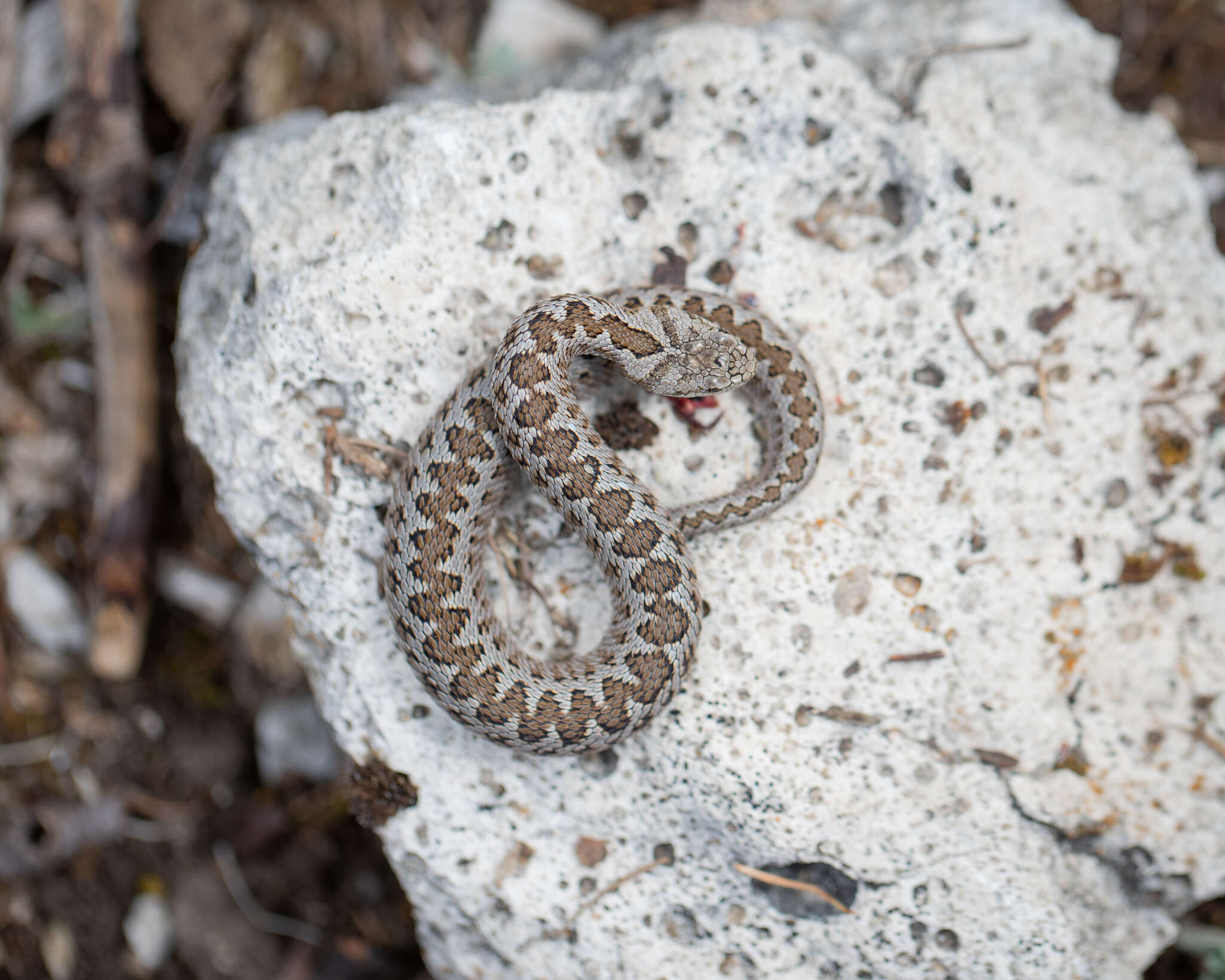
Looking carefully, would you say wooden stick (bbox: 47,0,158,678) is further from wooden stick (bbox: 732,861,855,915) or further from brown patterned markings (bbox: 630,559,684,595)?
wooden stick (bbox: 732,861,855,915)

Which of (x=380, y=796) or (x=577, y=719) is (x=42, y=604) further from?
(x=577, y=719)

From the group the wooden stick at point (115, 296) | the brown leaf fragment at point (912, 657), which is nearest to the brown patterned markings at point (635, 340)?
the brown leaf fragment at point (912, 657)

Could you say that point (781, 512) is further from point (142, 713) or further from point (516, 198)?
point (142, 713)

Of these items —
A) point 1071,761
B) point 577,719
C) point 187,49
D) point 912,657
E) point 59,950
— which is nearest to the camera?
point 577,719

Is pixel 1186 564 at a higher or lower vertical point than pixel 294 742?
higher

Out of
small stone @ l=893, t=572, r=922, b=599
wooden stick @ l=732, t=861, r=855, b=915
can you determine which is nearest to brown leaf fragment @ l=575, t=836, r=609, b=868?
wooden stick @ l=732, t=861, r=855, b=915

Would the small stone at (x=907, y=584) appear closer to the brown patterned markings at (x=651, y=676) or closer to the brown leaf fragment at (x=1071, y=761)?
the brown leaf fragment at (x=1071, y=761)

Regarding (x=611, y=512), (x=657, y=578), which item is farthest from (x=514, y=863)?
(x=611, y=512)
